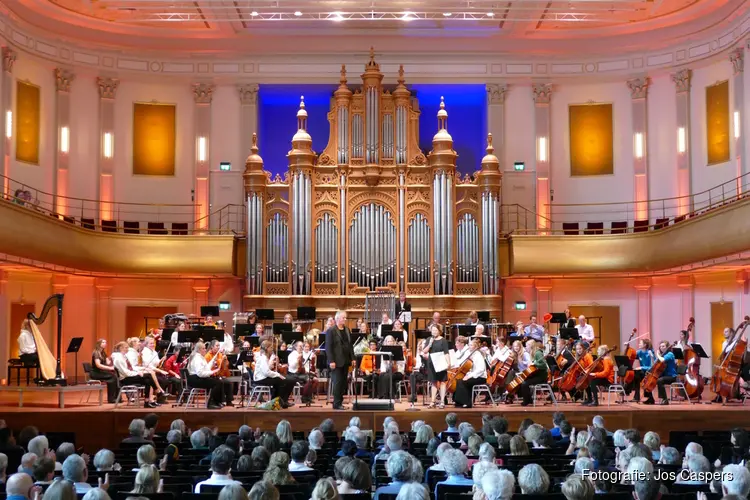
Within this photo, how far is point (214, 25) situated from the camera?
78.5 feet

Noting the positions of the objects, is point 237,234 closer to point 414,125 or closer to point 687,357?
point 414,125

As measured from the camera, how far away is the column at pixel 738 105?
21.9 m

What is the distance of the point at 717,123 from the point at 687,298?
4.27 m

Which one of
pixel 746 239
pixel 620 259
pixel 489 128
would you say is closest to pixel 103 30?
pixel 489 128

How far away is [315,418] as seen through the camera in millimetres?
14273

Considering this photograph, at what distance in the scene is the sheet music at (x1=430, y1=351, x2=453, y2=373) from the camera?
1523cm

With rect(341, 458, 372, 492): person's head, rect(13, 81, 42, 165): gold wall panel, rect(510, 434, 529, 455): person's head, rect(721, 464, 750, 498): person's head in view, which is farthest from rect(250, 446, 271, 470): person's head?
rect(13, 81, 42, 165): gold wall panel

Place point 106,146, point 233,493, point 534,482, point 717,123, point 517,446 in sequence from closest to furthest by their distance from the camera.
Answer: point 233,493 < point 534,482 < point 517,446 < point 717,123 < point 106,146

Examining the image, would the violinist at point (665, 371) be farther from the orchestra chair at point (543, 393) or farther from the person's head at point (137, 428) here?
the person's head at point (137, 428)

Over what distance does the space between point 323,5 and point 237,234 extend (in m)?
5.80

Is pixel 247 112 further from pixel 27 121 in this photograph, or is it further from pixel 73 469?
pixel 73 469

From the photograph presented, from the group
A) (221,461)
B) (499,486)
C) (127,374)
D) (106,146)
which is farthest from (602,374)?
(106,146)

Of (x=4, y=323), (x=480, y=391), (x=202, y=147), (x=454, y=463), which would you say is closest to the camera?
(x=454, y=463)

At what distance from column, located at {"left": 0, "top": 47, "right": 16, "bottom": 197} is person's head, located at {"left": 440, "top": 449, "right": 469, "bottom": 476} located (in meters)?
16.5
